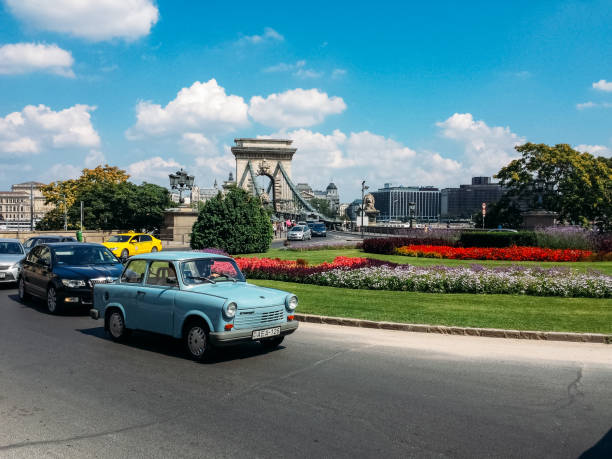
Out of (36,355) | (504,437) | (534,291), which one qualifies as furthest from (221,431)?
(534,291)

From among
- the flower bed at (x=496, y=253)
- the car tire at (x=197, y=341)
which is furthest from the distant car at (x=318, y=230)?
the car tire at (x=197, y=341)

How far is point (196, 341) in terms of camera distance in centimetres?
719

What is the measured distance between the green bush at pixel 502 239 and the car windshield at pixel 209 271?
1871cm

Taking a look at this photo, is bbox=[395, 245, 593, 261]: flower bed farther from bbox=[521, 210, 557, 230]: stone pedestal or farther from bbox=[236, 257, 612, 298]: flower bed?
bbox=[521, 210, 557, 230]: stone pedestal

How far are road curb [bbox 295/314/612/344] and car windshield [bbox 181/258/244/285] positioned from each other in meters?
2.85

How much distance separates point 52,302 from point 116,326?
12.1ft

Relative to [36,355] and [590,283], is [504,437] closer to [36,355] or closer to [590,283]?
[36,355]

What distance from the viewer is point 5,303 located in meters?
12.7

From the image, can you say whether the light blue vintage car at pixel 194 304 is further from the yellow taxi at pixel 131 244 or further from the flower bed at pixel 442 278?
Result: the yellow taxi at pixel 131 244

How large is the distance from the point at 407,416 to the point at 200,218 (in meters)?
19.3

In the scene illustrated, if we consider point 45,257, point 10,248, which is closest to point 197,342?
point 45,257

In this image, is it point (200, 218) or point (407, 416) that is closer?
point (407, 416)

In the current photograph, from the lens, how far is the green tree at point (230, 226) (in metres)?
22.7

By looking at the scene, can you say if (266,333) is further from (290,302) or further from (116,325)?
(116,325)
